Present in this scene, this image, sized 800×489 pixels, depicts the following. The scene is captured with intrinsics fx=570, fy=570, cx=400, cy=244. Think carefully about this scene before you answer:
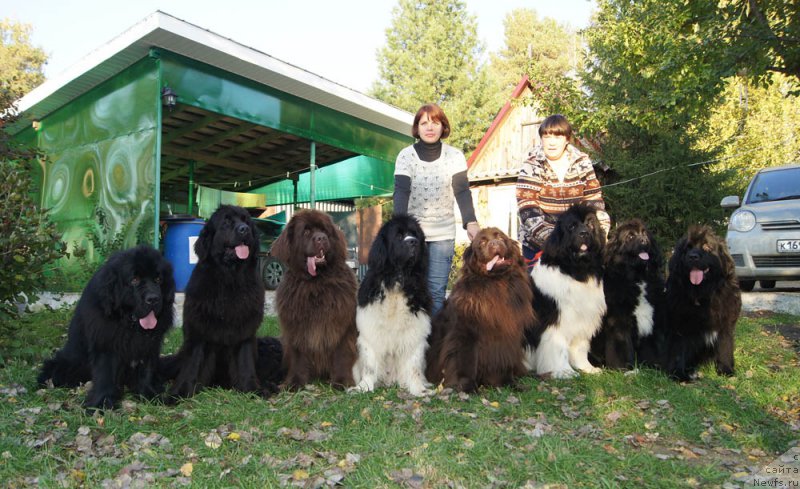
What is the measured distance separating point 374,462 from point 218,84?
9.37 meters

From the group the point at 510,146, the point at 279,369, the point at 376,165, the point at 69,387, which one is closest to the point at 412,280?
the point at 279,369

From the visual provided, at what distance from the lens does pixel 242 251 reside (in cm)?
424

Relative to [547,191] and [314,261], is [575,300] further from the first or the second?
[314,261]

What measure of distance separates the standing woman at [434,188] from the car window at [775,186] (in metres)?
7.44

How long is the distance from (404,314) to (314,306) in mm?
711

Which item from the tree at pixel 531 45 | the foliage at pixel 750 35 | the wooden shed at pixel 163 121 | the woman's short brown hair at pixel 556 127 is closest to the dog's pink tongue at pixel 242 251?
the woman's short brown hair at pixel 556 127

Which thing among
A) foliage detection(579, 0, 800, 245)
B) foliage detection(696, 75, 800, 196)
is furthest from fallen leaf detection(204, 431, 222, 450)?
foliage detection(696, 75, 800, 196)

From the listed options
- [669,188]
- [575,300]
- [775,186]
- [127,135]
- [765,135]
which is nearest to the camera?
[575,300]

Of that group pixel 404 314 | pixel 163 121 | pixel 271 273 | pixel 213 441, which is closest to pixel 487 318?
pixel 404 314

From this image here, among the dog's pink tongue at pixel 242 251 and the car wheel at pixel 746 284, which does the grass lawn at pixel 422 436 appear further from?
the car wheel at pixel 746 284

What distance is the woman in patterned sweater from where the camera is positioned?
5215mm

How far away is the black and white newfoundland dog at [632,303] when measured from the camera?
5.00 m

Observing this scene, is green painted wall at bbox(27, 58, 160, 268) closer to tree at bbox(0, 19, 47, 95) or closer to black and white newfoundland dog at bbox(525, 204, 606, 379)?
black and white newfoundland dog at bbox(525, 204, 606, 379)

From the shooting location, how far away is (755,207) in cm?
981
